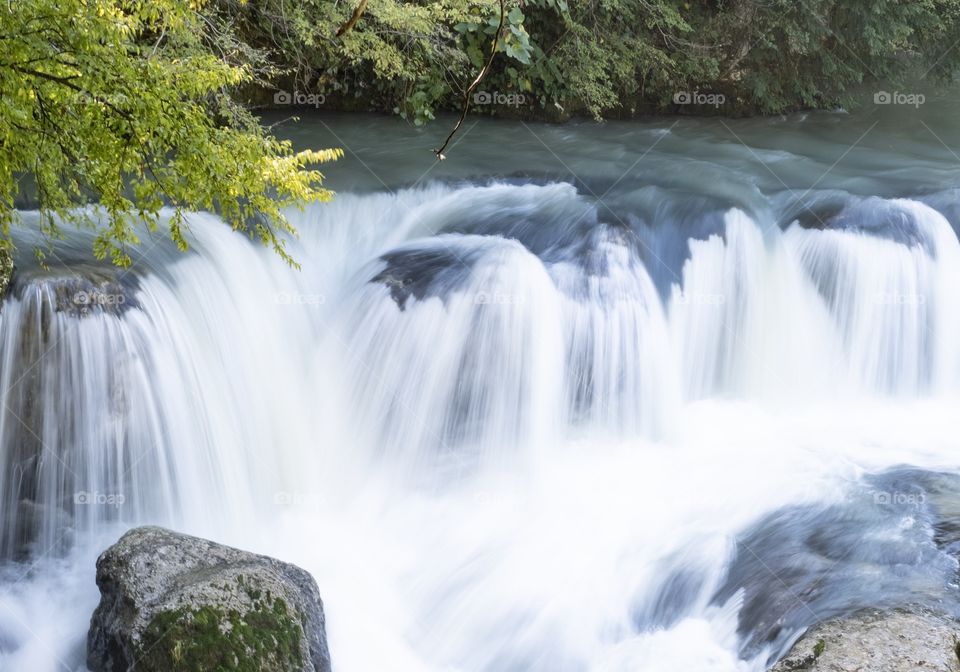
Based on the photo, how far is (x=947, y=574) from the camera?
5.45m

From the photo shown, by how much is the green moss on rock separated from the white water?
804 millimetres

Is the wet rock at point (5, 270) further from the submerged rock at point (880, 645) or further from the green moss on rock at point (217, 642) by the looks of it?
the submerged rock at point (880, 645)

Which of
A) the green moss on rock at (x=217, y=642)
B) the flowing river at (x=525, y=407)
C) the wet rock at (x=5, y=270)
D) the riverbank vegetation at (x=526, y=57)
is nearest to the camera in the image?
the green moss on rock at (x=217, y=642)

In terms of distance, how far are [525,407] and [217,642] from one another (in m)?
3.18

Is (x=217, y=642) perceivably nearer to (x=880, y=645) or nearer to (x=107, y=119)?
(x=107, y=119)

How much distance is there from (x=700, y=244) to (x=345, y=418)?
3.35m

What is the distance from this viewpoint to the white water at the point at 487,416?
Result: 19.7 feet

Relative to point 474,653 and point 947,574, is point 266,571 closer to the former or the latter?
point 474,653

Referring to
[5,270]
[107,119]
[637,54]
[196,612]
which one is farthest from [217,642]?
[637,54]

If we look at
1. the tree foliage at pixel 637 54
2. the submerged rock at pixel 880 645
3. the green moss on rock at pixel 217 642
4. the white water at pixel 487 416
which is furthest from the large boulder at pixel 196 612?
the tree foliage at pixel 637 54

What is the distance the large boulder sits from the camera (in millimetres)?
4875

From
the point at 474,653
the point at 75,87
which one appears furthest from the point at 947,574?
the point at 75,87

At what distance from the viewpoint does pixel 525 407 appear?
24.6ft

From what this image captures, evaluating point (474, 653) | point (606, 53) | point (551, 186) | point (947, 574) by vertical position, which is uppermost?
point (606, 53)
